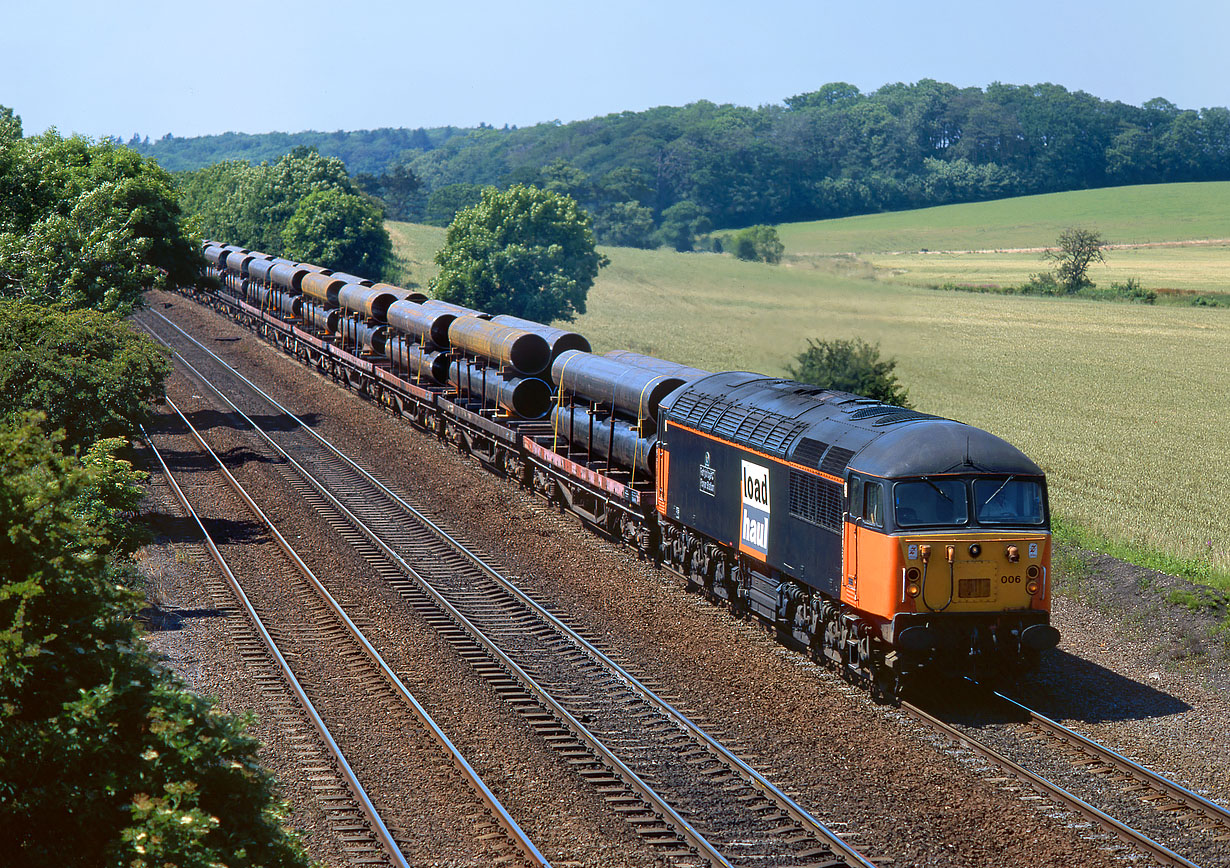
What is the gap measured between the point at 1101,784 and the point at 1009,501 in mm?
4079

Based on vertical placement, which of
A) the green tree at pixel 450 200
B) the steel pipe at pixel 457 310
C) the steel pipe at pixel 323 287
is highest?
the green tree at pixel 450 200

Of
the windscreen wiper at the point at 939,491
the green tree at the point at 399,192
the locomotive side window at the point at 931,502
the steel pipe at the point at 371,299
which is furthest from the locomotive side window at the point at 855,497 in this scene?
the green tree at the point at 399,192

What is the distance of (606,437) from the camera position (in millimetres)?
26469

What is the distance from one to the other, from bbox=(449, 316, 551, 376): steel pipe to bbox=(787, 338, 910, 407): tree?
8100 millimetres

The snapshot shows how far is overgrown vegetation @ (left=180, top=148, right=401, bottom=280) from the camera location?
79.5 m

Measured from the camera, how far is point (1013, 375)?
5319 centimetres

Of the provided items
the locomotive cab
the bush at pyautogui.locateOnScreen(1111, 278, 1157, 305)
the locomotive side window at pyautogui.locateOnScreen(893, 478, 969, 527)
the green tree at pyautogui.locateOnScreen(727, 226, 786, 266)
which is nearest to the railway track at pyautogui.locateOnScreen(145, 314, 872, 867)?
the locomotive cab

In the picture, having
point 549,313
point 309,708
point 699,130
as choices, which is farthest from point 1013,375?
point 699,130

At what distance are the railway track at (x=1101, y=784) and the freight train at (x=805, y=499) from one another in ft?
3.54

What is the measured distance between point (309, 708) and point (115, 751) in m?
7.81

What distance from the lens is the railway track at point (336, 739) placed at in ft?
40.7

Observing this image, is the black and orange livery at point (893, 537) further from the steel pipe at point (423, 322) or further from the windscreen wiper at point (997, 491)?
the steel pipe at point (423, 322)

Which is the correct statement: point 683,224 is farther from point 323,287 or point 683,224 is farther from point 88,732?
point 88,732

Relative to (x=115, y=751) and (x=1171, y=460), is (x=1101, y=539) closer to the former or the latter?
(x=1171, y=460)
